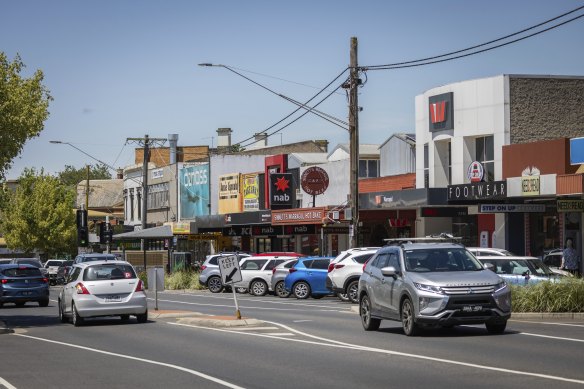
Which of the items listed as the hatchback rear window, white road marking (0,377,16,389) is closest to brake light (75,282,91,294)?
white road marking (0,377,16,389)

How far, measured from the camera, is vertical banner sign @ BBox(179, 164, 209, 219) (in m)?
73.9

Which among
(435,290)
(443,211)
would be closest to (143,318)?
(435,290)

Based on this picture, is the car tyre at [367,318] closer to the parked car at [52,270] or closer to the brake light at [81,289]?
the brake light at [81,289]

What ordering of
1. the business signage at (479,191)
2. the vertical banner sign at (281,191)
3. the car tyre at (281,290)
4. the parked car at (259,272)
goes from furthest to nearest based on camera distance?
the vertical banner sign at (281,191) < the parked car at (259,272) < the car tyre at (281,290) < the business signage at (479,191)

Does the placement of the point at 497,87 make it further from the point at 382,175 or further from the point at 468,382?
the point at 468,382

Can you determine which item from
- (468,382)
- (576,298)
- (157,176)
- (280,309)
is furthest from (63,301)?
(157,176)

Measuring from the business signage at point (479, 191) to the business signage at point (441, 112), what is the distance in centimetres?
502

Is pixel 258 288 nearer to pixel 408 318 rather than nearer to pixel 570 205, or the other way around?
pixel 570 205

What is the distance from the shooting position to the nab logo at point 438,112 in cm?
4316

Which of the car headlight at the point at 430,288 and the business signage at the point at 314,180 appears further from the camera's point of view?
the business signage at the point at 314,180

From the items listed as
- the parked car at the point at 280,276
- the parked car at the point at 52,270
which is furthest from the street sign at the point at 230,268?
the parked car at the point at 52,270

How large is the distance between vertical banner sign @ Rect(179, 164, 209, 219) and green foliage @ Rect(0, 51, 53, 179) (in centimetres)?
4513

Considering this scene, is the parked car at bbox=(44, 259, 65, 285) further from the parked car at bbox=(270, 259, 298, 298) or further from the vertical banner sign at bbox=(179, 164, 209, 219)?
the parked car at bbox=(270, 259, 298, 298)

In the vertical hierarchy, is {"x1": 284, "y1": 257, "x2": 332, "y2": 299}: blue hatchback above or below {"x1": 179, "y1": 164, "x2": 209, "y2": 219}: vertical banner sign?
below
